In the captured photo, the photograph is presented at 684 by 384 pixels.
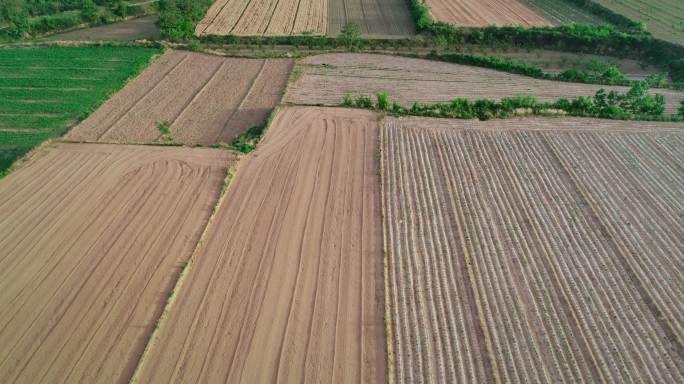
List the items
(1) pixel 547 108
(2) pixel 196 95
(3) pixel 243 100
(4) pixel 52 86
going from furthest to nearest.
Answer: (4) pixel 52 86
(2) pixel 196 95
(3) pixel 243 100
(1) pixel 547 108

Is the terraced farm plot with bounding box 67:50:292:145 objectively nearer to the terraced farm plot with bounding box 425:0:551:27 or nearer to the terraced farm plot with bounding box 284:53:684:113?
the terraced farm plot with bounding box 284:53:684:113

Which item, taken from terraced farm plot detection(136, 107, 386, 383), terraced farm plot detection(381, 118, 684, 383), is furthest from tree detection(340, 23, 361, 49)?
terraced farm plot detection(136, 107, 386, 383)

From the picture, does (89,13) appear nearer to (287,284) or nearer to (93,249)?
(93,249)

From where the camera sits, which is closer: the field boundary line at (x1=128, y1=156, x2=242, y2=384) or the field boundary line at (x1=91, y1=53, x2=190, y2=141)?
the field boundary line at (x1=128, y1=156, x2=242, y2=384)

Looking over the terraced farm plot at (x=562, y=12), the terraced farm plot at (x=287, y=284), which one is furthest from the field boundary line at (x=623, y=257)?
the terraced farm plot at (x=562, y=12)

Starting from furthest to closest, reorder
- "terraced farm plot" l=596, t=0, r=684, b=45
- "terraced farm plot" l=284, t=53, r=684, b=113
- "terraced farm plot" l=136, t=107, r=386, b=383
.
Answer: "terraced farm plot" l=596, t=0, r=684, b=45
"terraced farm plot" l=284, t=53, r=684, b=113
"terraced farm plot" l=136, t=107, r=386, b=383

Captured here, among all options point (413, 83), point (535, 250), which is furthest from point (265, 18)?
point (535, 250)

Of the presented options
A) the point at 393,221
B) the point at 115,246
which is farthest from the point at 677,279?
the point at 115,246
